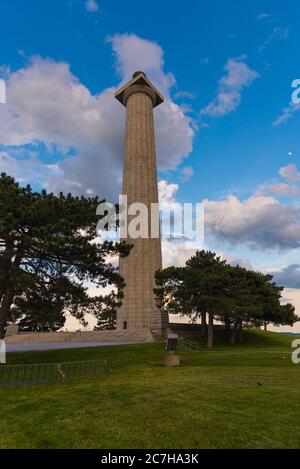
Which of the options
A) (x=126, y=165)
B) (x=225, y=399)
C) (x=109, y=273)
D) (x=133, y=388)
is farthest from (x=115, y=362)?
(x=126, y=165)

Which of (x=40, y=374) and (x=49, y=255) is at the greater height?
(x=49, y=255)

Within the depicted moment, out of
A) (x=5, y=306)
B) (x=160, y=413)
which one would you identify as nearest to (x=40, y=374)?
(x=5, y=306)

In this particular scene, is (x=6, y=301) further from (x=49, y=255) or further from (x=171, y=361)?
(x=171, y=361)

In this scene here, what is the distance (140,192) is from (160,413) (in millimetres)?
48615

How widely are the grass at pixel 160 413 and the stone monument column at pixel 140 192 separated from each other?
33.2 metres

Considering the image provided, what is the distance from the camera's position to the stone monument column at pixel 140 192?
52188 mm

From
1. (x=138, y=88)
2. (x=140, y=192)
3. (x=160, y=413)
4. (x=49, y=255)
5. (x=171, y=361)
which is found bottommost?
(x=171, y=361)

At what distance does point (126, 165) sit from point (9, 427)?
174 ft

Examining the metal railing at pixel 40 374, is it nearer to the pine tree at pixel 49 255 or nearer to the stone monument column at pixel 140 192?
the pine tree at pixel 49 255

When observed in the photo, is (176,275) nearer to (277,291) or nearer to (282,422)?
(277,291)

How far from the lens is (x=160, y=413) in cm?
921

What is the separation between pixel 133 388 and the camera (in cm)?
1230

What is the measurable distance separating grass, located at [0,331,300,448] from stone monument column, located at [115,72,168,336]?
33226 millimetres

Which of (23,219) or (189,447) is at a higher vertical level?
(23,219)
